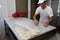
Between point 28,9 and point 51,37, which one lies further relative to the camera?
point 28,9

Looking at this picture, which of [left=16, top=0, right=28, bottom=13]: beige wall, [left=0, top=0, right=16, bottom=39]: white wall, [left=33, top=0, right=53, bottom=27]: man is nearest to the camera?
[left=33, top=0, right=53, bottom=27]: man

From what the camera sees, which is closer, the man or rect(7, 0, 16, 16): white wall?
the man

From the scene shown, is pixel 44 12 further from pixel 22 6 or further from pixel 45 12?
pixel 22 6

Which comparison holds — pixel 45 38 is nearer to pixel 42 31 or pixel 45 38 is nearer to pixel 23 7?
pixel 42 31

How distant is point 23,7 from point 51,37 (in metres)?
2.53

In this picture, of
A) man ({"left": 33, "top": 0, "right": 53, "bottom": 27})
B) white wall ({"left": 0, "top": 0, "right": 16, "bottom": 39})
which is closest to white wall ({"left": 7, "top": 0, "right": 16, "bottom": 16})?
white wall ({"left": 0, "top": 0, "right": 16, "bottom": 39})

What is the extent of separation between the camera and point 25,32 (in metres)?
1.97

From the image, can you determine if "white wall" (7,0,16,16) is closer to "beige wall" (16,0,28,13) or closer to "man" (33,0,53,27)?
"beige wall" (16,0,28,13)

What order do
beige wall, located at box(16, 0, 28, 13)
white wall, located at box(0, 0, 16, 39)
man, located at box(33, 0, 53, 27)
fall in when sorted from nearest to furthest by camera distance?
man, located at box(33, 0, 53, 27)
white wall, located at box(0, 0, 16, 39)
beige wall, located at box(16, 0, 28, 13)

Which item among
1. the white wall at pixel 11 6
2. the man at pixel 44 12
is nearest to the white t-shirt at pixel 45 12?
the man at pixel 44 12

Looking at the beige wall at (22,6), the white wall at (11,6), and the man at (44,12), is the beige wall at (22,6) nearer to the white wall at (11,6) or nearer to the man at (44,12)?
the white wall at (11,6)

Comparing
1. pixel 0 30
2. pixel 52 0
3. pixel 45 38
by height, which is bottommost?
pixel 0 30

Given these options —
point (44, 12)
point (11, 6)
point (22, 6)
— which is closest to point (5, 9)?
point (11, 6)

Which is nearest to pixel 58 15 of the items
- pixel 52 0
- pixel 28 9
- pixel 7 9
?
pixel 52 0
